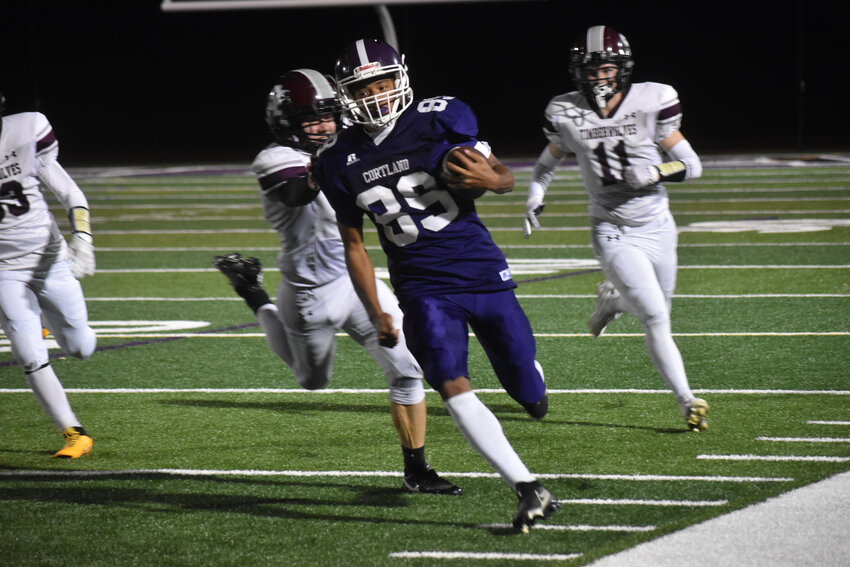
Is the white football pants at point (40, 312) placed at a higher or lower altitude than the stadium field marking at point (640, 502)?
higher

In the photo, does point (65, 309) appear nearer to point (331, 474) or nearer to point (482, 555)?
point (331, 474)

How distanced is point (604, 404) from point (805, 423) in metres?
0.93

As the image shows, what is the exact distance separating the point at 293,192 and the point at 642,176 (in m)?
1.55

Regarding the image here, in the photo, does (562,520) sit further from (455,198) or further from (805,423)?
(805,423)

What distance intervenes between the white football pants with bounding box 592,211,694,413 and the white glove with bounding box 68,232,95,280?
218 cm

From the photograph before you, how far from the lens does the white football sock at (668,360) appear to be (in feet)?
16.4

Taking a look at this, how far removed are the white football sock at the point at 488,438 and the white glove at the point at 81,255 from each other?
2.02 meters

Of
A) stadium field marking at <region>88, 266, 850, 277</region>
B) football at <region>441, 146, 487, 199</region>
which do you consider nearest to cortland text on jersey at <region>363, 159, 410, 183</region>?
football at <region>441, 146, 487, 199</region>

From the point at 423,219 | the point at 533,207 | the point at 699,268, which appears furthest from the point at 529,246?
the point at 423,219

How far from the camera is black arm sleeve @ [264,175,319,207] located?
449cm

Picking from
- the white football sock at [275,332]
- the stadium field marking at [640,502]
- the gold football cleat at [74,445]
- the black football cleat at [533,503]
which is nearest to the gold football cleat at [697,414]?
the stadium field marking at [640,502]

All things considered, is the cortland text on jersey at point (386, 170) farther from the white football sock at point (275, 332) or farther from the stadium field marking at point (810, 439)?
the stadium field marking at point (810, 439)

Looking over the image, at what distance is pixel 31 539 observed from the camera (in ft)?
12.9

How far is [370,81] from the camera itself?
3936 millimetres
